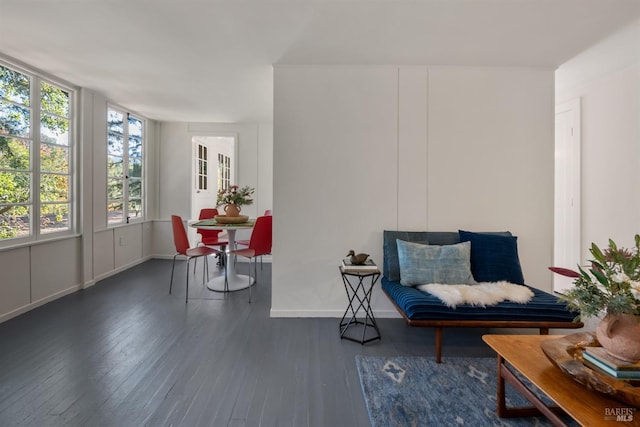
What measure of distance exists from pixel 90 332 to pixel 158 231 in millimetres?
3046

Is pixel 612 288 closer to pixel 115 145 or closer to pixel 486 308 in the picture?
pixel 486 308

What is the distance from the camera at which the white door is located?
361 cm

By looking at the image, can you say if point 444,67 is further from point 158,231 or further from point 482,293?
point 158,231

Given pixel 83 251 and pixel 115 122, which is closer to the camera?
pixel 83 251

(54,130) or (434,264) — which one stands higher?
(54,130)

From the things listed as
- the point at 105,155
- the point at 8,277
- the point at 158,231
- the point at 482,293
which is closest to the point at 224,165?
the point at 158,231

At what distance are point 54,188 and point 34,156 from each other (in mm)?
428

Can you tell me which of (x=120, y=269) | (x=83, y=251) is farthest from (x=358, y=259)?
(x=120, y=269)

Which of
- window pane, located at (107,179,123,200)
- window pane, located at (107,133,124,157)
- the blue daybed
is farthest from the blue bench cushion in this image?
window pane, located at (107,133,124,157)

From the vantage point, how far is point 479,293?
225 centimetres

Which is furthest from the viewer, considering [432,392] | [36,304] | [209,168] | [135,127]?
[209,168]

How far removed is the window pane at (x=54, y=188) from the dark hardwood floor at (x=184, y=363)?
1.19 metres

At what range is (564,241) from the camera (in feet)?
12.5

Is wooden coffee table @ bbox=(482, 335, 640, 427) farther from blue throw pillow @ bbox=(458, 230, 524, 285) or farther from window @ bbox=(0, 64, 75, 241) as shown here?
window @ bbox=(0, 64, 75, 241)
